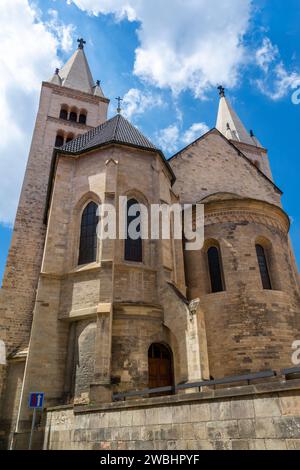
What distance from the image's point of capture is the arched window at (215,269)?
1552 cm

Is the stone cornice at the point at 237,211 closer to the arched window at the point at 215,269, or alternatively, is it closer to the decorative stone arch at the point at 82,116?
the arched window at the point at 215,269

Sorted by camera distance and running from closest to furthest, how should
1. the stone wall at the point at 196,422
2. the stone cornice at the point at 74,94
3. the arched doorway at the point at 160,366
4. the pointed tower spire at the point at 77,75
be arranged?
the stone wall at the point at 196,422, the arched doorway at the point at 160,366, the stone cornice at the point at 74,94, the pointed tower spire at the point at 77,75

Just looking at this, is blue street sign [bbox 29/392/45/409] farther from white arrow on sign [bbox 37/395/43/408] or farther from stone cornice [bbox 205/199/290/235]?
stone cornice [bbox 205/199/290/235]

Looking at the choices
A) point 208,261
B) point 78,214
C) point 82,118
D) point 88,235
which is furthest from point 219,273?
point 82,118

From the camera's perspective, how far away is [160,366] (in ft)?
38.5

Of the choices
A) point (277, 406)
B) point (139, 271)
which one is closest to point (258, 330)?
point (139, 271)

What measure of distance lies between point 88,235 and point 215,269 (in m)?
6.25

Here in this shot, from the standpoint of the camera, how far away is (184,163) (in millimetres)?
20859

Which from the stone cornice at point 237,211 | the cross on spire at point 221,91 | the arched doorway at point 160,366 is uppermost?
the cross on spire at point 221,91

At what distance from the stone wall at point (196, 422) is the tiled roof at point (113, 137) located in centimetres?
1114

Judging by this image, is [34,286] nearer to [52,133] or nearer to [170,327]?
[170,327]

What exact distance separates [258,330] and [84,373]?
281 inches

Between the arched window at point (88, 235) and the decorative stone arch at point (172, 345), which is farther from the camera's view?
the arched window at point (88, 235)

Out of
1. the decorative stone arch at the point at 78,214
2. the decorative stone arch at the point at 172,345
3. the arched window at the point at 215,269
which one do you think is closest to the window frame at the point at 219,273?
the arched window at the point at 215,269
